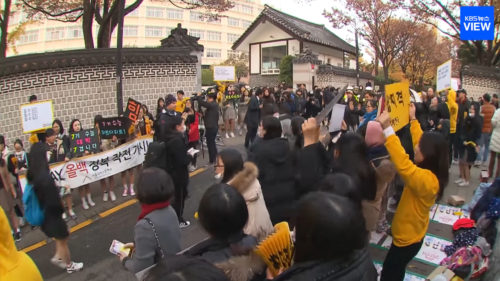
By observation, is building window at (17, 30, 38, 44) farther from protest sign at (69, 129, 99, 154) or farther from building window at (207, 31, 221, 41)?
protest sign at (69, 129, 99, 154)

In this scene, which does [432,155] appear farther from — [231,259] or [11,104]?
[11,104]

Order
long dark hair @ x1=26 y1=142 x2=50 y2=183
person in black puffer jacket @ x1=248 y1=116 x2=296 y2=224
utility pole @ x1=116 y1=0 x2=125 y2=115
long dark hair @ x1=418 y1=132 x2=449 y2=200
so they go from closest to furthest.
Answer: long dark hair @ x1=418 y1=132 x2=449 y2=200, person in black puffer jacket @ x1=248 y1=116 x2=296 y2=224, long dark hair @ x1=26 y1=142 x2=50 y2=183, utility pole @ x1=116 y1=0 x2=125 y2=115

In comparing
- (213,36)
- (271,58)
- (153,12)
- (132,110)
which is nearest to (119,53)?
(132,110)

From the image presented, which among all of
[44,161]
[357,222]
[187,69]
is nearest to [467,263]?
[357,222]

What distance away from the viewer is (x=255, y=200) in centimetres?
280

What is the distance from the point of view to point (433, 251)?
179 inches

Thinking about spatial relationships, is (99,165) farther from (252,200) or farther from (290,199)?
(252,200)

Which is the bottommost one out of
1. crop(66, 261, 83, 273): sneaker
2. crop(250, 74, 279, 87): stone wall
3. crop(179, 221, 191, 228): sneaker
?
crop(66, 261, 83, 273): sneaker

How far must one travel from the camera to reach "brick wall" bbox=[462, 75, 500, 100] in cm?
1652

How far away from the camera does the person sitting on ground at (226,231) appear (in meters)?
1.89

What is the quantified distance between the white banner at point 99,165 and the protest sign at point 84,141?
283 mm

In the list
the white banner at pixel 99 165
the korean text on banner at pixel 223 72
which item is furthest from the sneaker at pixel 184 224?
the korean text on banner at pixel 223 72

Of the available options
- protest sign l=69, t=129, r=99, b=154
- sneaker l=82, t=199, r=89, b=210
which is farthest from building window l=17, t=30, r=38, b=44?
sneaker l=82, t=199, r=89, b=210

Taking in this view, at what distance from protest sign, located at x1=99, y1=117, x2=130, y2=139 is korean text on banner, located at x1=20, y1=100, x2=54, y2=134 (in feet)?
6.01
